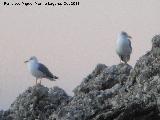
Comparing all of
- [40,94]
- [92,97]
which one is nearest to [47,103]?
[40,94]

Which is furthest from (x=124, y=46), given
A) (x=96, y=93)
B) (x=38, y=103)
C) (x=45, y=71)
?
(x=96, y=93)

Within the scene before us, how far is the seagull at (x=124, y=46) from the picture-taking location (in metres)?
23.9

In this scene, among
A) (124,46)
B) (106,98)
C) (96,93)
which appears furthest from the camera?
(124,46)

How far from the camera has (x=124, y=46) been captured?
24422mm

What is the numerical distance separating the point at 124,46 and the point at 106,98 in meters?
9.90

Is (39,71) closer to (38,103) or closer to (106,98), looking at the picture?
(38,103)

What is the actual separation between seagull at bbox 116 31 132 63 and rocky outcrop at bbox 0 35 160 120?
4925 mm

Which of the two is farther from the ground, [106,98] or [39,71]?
[39,71]

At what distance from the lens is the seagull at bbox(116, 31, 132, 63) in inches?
941

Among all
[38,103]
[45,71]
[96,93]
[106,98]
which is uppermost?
[45,71]

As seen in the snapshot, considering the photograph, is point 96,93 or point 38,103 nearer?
point 96,93

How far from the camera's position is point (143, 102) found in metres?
12.4

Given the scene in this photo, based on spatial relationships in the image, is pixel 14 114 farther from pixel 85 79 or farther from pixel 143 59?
pixel 143 59

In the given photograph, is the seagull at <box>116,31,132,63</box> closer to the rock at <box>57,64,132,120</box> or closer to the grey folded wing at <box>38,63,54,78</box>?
the grey folded wing at <box>38,63,54,78</box>
